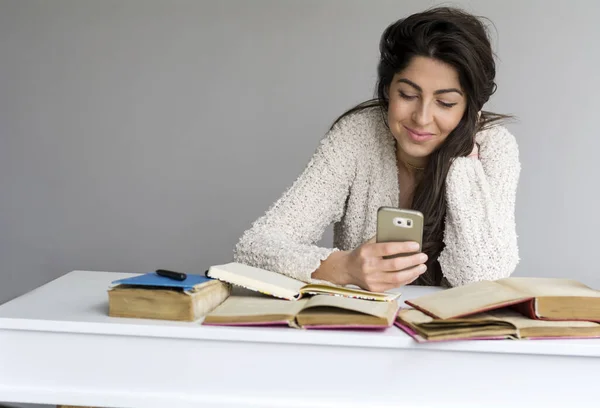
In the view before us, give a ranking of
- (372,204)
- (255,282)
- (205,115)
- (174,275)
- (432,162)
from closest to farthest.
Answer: (174,275)
(255,282)
(432,162)
(372,204)
(205,115)

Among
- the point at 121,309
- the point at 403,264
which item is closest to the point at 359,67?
the point at 403,264

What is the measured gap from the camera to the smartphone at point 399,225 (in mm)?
1455

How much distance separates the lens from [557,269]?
11.8 feet

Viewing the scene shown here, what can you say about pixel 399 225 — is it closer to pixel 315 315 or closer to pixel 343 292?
pixel 343 292

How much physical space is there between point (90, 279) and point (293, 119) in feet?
7.09

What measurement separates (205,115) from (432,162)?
5.78 feet

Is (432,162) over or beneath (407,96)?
beneath

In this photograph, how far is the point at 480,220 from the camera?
77.6 inches

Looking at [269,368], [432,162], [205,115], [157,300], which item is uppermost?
[205,115]

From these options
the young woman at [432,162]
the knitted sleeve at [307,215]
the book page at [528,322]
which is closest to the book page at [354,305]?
the book page at [528,322]

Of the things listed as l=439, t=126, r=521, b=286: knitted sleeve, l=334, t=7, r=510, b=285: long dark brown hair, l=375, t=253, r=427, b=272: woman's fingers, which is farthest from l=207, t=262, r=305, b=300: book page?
l=334, t=7, r=510, b=285: long dark brown hair

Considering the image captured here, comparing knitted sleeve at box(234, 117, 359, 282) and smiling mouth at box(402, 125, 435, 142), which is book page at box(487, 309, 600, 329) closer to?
knitted sleeve at box(234, 117, 359, 282)

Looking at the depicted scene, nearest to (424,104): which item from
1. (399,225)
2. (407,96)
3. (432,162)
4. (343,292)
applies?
(407,96)

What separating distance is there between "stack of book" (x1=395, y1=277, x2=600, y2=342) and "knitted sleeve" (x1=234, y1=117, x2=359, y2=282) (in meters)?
0.41
